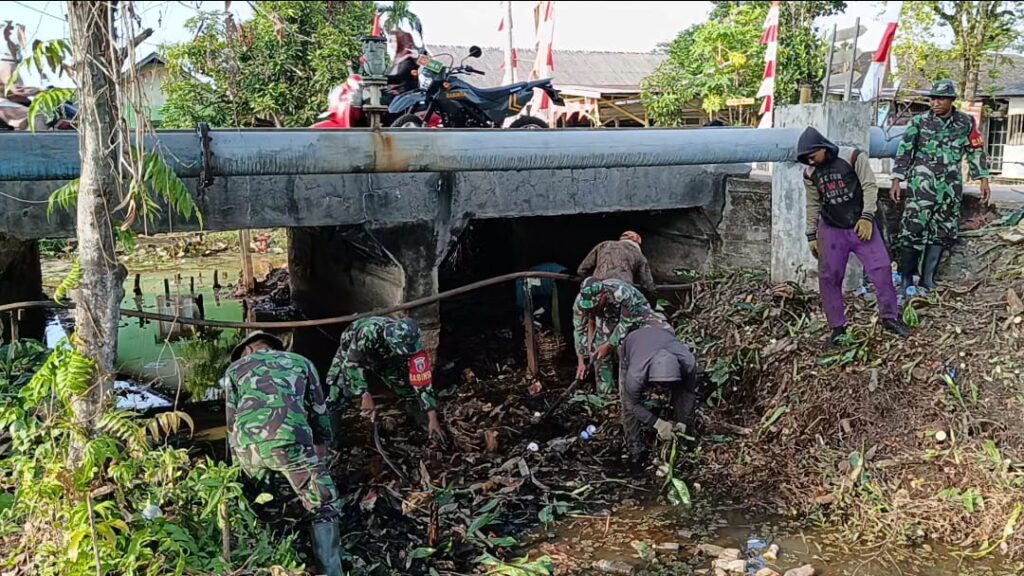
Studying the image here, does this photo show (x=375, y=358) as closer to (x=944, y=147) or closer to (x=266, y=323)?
(x=266, y=323)

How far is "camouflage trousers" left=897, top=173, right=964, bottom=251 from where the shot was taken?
7676 millimetres

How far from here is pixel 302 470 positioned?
15.2 feet

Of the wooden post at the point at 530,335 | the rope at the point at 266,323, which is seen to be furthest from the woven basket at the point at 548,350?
the rope at the point at 266,323

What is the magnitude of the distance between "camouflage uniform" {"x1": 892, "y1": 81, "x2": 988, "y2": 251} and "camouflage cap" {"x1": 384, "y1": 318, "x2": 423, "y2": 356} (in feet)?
15.7

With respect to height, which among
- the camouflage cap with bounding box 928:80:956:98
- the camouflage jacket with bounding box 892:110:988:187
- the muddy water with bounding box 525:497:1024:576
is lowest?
the muddy water with bounding box 525:497:1024:576

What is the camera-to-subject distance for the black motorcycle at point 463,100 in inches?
397

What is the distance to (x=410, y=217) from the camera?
8500mm

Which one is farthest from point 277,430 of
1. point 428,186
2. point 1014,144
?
point 1014,144

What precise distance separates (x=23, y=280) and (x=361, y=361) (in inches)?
252

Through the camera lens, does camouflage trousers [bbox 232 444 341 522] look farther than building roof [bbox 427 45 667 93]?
No

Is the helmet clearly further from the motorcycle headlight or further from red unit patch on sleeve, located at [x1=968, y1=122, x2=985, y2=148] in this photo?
the motorcycle headlight

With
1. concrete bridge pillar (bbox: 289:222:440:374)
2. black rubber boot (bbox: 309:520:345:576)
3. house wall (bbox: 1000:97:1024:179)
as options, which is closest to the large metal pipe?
black rubber boot (bbox: 309:520:345:576)

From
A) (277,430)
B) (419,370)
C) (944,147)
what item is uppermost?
(944,147)

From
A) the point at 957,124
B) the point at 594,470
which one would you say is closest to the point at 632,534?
the point at 594,470
